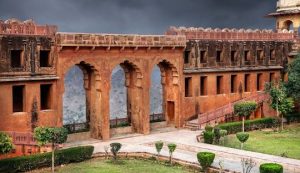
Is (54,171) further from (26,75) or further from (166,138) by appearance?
(166,138)

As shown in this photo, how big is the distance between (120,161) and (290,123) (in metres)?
20.1

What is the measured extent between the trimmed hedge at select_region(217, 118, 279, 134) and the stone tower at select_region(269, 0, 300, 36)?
1185cm

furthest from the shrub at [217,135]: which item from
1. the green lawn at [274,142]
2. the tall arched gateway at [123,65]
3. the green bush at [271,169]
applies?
the green bush at [271,169]

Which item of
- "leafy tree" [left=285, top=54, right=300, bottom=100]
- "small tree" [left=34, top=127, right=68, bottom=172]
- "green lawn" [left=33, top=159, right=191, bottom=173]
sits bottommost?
"green lawn" [left=33, top=159, right=191, bottom=173]

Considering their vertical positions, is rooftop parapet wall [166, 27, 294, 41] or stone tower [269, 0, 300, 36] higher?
stone tower [269, 0, 300, 36]

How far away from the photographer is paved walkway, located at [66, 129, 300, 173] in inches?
1041

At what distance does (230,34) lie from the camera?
42562 millimetres

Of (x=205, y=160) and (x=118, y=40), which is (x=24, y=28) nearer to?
(x=118, y=40)

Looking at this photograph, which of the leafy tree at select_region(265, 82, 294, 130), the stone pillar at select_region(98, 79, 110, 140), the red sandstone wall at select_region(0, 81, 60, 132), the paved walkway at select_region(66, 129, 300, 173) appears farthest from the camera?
the leafy tree at select_region(265, 82, 294, 130)

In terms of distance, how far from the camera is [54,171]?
25.7 metres

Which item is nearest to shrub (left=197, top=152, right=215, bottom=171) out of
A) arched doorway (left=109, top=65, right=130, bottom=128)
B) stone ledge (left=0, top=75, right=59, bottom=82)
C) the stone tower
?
stone ledge (left=0, top=75, right=59, bottom=82)

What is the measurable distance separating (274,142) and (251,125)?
5262 millimetres

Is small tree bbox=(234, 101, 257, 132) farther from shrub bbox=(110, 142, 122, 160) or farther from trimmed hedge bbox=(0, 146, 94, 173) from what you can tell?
trimmed hedge bbox=(0, 146, 94, 173)

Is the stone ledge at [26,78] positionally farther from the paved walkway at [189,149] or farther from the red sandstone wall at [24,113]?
the paved walkway at [189,149]
